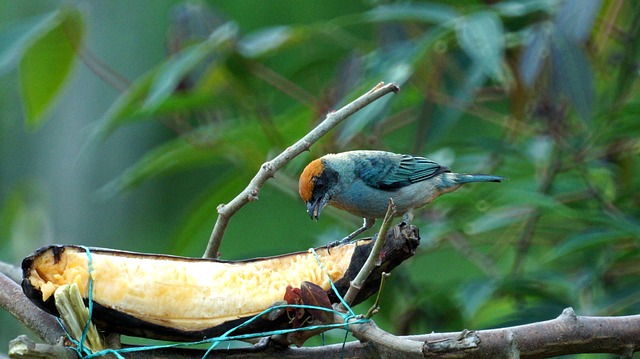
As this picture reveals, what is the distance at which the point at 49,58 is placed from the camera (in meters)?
2.34

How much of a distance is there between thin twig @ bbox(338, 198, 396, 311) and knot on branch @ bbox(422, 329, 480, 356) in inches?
6.6

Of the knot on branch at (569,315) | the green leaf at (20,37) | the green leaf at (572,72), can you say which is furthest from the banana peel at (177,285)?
the green leaf at (20,37)

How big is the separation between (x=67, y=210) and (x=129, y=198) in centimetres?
92

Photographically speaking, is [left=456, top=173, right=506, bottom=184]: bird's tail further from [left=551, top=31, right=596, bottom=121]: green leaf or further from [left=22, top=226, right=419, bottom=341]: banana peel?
[left=22, top=226, right=419, bottom=341]: banana peel

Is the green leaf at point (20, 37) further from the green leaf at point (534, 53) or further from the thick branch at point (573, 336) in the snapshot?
the thick branch at point (573, 336)

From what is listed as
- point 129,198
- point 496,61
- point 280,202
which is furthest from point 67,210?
point 496,61

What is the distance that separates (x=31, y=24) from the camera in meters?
2.36

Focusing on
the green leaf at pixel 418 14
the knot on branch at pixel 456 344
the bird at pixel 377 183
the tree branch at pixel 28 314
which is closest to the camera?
the knot on branch at pixel 456 344

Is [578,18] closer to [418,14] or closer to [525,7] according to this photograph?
[525,7]

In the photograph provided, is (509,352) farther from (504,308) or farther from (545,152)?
(504,308)

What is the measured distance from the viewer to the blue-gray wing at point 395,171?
7.40 ft

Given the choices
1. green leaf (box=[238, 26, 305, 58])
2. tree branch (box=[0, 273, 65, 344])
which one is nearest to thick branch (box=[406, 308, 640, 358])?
tree branch (box=[0, 273, 65, 344])

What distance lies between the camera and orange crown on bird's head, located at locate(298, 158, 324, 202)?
202cm

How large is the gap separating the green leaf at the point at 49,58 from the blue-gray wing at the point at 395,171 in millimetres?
911
